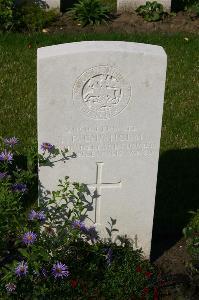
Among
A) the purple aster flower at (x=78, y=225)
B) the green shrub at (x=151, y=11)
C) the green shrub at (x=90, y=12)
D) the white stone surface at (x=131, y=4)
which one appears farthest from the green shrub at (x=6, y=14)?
the purple aster flower at (x=78, y=225)

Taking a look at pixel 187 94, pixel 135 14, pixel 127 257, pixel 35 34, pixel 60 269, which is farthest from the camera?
pixel 135 14

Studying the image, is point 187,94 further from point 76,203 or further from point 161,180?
point 76,203

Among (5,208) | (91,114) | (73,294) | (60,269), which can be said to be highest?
(91,114)

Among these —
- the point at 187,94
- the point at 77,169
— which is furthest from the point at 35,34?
the point at 77,169

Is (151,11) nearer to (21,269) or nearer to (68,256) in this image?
(68,256)

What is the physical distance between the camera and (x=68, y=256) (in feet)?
16.1

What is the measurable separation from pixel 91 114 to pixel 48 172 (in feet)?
1.74

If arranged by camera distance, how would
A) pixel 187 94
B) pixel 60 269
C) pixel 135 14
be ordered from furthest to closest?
pixel 135 14 → pixel 187 94 → pixel 60 269

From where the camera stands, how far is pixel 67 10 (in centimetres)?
985

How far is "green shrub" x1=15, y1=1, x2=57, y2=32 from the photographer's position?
361 inches

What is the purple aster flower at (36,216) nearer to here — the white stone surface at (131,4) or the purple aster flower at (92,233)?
the purple aster flower at (92,233)

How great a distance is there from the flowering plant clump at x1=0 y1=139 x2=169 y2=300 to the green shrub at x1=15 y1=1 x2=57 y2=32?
180 inches

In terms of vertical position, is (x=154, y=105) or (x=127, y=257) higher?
(x=154, y=105)

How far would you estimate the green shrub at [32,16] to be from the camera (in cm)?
917
